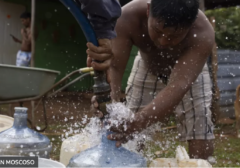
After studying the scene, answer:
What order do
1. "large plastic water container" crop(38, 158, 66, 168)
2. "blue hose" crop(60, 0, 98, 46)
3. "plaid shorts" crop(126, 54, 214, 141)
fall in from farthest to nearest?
"plaid shorts" crop(126, 54, 214, 141) < "blue hose" crop(60, 0, 98, 46) < "large plastic water container" crop(38, 158, 66, 168)

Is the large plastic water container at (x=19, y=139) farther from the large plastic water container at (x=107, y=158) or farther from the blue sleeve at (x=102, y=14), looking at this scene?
the blue sleeve at (x=102, y=14)

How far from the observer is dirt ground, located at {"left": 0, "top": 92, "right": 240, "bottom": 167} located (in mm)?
4805

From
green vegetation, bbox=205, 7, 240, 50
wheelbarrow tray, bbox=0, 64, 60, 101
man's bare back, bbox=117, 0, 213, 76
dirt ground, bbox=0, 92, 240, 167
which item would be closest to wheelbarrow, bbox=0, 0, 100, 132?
wheelbarrow tray, bbox=0, 64, 60, 101

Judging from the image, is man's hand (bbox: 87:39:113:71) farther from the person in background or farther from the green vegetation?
the green vegetation

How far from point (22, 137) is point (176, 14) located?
1.11 meters

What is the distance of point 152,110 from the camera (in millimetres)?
2283

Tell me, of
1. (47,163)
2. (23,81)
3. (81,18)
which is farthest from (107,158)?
(23,81)

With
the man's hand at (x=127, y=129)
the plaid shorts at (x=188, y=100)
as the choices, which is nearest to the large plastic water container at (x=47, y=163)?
the man's hand at (x=127, y=129)

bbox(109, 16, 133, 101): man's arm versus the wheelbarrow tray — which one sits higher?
A: bbox(109, 16, 133, 101): man's arm

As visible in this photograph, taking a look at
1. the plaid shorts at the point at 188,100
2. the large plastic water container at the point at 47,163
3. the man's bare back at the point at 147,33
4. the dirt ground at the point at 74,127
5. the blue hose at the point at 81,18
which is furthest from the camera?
the dirt ground at the point at 74,127

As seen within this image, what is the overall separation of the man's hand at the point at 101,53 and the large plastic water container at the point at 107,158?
0.32 metres

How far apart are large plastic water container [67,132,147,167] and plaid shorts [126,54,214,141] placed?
150cm

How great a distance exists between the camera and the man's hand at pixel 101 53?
181 centimetres

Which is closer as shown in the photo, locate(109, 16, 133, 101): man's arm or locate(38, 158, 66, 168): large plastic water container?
locate(38, 158, 66, 168): large plastic water container
